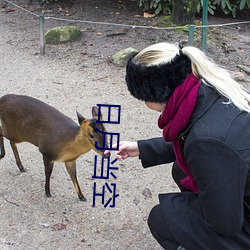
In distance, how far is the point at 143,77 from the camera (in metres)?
2.03

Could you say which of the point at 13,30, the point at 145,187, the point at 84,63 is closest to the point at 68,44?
the point at 84,63

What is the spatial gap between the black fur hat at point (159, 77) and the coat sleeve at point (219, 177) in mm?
245

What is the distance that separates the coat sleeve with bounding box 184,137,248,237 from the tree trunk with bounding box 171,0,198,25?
4.94m

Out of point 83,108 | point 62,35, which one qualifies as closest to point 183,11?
point 62,35

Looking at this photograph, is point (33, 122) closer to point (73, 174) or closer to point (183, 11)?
point (73, 174)

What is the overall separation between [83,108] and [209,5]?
11.5ft

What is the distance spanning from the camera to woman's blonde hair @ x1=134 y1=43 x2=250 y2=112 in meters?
1.97

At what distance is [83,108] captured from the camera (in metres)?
4.68

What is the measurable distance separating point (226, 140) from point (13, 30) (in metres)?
5.76

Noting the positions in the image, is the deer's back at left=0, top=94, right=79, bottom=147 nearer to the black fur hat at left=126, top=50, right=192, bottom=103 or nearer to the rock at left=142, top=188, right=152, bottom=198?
the rock at left=142, top=188, right=152, bottom=198

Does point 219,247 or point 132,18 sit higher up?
point 219,247

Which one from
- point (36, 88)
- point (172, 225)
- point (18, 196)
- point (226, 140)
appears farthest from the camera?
point (36, 88)

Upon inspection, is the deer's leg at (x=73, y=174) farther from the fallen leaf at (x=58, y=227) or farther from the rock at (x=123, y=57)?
the rock at (x=123, y=57)

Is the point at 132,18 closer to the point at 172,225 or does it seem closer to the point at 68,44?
the point at 68,44
